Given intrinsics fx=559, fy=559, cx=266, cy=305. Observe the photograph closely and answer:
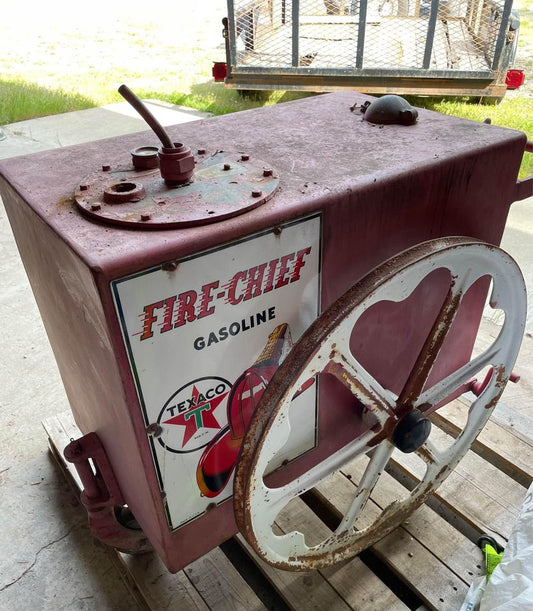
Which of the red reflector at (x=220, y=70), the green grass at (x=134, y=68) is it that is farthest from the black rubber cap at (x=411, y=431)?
the red reflector at (x=220, y=70)

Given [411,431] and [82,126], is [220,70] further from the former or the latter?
[411,431]

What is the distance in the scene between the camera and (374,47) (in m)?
3.95

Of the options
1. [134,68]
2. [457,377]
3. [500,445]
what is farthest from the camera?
[134,68]

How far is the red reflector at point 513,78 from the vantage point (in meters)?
3.65

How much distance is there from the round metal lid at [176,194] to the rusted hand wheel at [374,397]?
0.79 feet

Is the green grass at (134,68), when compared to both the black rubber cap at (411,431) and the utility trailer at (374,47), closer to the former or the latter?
the utility trailer at (374,47)

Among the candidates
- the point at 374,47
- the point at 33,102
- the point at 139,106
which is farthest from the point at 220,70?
the point at 139,106

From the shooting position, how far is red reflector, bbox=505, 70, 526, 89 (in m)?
3.65

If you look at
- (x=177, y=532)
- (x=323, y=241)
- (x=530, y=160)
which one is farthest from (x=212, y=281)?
(x=530, y=160)

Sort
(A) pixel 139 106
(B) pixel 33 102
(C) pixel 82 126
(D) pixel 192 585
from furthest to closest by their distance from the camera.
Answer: (B) pixel 33 102, (C) pixel 82 126, (D) pixel 192 585, (A) pixel 139 106

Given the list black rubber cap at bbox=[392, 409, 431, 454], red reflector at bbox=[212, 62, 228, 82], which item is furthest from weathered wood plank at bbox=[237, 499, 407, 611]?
red reflector at bbox=[212, 62, 228, 82]

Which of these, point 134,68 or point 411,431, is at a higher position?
point 411,431

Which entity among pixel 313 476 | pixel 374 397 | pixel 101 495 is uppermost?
pixel 374 397

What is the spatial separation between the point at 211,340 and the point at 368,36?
3.89 m
